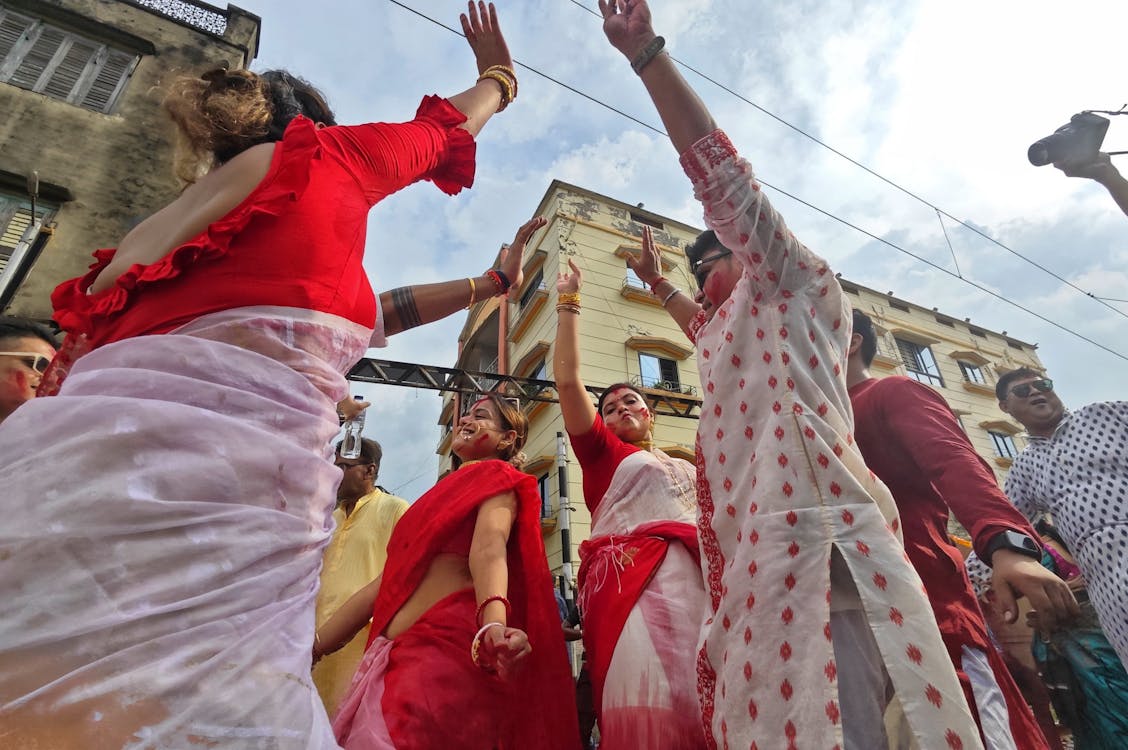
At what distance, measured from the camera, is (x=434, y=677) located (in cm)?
139

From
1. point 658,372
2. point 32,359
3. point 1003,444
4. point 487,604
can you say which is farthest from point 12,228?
point 1003,444

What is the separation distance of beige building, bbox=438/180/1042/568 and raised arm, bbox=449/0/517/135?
9.30m

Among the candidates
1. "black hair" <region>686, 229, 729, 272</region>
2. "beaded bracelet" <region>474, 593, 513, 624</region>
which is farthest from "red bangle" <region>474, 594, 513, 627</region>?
"black hair" <region>686, 229, 729, 272</region>

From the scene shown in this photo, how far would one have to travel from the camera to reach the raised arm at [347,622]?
74.4 inches

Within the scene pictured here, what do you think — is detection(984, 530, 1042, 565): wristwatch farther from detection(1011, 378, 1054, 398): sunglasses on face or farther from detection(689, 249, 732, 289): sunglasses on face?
detection(1011, 378, 1054, 398): sunglasses on face

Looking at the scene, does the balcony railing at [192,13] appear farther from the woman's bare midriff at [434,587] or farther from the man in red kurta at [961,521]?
the man in red kurta at [961,521]

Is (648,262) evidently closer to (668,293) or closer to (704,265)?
(668,293)

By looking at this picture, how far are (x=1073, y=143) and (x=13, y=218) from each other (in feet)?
29.5

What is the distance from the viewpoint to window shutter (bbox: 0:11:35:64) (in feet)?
22.8

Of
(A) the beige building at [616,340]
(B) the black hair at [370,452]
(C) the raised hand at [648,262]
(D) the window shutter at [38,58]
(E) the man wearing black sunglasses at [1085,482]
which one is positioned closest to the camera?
(E) the man wearing black sunglasses at [1085,482]

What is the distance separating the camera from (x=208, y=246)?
85 cm

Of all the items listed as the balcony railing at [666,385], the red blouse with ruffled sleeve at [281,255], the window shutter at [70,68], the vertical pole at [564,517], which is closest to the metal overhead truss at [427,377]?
the vertical pole at [564,517]

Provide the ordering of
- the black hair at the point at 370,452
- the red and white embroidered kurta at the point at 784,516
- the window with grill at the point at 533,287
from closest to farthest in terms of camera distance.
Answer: the red and white embroidered kurta at the point at 784,516, the black hair at the point at 370,452, the window with grill at the point at 533,287

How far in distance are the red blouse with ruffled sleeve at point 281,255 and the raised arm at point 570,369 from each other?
1.13 metres
